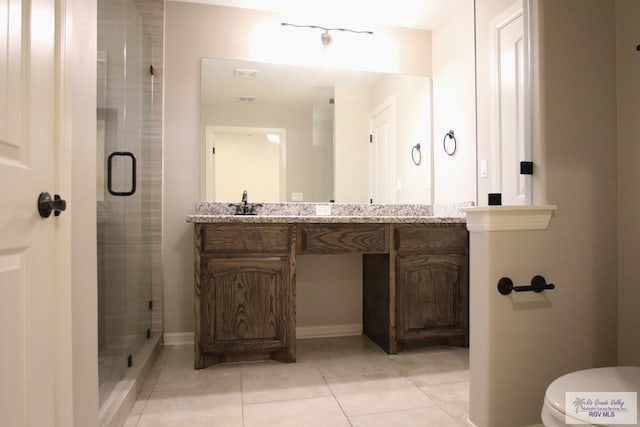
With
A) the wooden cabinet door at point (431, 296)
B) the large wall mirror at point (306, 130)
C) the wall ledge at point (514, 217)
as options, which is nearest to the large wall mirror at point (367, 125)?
the large wall mirror at point (306, 130)

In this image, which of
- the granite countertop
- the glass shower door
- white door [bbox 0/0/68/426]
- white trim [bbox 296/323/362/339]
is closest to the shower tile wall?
the glass shower door

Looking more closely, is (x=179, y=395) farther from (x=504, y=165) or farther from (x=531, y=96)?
(x=504, y=165)

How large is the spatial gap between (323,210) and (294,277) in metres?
0.71

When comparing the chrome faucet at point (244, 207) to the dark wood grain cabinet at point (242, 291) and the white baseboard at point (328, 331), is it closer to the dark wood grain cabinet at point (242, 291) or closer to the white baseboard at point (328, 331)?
the dark wood grain cabinet at point (242, 291)

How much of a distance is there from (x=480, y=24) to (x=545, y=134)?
1.38 metres

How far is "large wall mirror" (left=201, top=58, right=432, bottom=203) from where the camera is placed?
255 cm

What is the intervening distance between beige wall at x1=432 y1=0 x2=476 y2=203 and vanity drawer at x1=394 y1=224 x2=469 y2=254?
310mm

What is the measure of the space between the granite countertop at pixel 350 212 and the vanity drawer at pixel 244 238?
56 mm

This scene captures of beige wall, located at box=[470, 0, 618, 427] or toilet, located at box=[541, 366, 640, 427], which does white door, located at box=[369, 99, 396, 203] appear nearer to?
beige wall, located at box=[470, 0, 618, 427]

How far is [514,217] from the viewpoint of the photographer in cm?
134

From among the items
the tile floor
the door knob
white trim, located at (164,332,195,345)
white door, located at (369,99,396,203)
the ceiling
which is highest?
the ceiling

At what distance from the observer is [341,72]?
2.76 metres

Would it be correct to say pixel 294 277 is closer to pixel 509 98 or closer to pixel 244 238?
pixel 244 238

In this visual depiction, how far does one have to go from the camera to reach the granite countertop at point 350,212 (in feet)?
7.05
